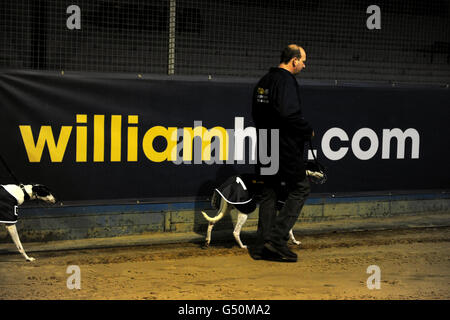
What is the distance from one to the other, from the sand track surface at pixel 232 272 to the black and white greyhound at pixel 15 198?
0.31 metres

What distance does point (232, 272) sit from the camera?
7027 mm

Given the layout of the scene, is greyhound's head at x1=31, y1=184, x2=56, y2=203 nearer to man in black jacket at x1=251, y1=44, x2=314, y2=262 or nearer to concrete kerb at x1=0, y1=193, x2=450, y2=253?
concrete kerb at x1=0, y1=193, x2=450, y2=253

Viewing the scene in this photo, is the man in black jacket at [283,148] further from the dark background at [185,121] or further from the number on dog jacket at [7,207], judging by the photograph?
the number on dog jacket at [7,207]

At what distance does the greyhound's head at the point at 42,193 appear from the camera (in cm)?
759

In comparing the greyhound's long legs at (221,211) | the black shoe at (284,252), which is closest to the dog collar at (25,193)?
the greyhound's long legs at (221,211)

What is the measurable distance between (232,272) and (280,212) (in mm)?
901

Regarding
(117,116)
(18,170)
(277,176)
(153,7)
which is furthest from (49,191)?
(153,7)

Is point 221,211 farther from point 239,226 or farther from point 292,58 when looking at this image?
point 292,58

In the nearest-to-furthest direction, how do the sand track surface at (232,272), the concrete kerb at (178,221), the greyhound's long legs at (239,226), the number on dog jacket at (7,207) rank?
the sand track surface at (232,272) < the number on dog jacket at (7,207) < the greyhound's long legs at (239,226) < the concrete kerb at (178,221)

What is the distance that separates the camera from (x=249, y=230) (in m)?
9.17

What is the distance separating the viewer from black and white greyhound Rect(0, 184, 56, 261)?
7.17 metres

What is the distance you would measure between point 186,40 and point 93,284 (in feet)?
16.5

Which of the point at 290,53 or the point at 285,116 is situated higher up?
the point at 290,53

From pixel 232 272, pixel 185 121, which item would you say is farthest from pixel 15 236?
pixel 185 121
